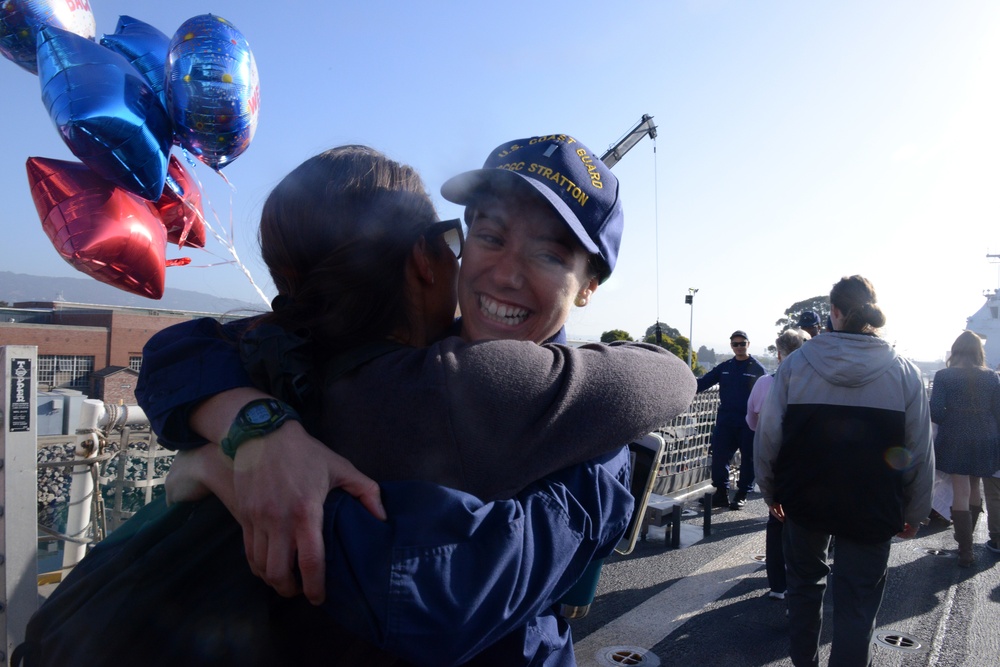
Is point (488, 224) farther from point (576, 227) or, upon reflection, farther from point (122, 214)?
point (122, 214)

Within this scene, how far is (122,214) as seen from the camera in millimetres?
2410

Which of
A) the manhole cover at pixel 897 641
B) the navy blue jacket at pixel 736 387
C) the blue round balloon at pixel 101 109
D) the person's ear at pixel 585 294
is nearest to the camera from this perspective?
the person's ear at pixel 585 294

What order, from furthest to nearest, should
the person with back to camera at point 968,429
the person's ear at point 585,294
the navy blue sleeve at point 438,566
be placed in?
the person with back to camera at point 968,429 < the person's ear at point 585,294 < the navy blue sleeve at point 438,566

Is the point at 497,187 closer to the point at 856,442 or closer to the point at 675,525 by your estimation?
the point at 856,442

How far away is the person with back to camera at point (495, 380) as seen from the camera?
3.36ft

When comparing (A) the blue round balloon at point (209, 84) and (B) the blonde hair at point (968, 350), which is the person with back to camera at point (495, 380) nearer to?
(A) the blue round balloon at point (209, 84)

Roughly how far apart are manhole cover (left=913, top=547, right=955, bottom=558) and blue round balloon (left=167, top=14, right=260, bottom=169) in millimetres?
7046

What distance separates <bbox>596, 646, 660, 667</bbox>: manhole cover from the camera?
3.97 meters

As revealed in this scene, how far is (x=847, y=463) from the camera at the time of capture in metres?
3.15

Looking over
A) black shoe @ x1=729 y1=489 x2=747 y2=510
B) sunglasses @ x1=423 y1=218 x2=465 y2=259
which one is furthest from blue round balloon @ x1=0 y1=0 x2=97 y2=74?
black shoe @ x1=729 y1=489 x2=747 y2=510

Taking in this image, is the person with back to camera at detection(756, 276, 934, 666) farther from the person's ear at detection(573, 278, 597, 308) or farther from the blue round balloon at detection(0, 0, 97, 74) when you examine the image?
the blue round balloon at detection(0, 0, 97, 74)

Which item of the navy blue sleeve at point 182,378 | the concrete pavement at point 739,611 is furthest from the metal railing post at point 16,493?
the concrete pavement at point 739,611

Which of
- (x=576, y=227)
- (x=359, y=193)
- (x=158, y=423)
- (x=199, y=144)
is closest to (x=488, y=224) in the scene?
(x=576, y=227)

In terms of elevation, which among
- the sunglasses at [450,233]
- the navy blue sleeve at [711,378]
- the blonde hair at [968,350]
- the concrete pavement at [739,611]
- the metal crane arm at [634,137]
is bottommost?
the concrete pavement at [739,611]
